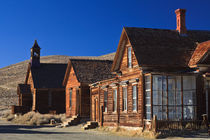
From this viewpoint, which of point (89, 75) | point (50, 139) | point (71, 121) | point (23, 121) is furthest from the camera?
point (23, 121)

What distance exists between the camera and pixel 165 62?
22.9 m

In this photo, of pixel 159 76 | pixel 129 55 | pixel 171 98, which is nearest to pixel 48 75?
pixel 129 55

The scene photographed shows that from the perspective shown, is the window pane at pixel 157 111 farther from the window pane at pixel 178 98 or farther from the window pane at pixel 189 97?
the window pane at pixel 189 97

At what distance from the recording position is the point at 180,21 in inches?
1056

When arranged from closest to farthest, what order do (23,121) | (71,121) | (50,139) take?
(50,139) → (71,121) → (23,121)

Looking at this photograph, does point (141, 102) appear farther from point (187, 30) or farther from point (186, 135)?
point (187, 30)

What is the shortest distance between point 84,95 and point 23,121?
8798 millimetres

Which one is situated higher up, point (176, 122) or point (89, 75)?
point (89, 75)

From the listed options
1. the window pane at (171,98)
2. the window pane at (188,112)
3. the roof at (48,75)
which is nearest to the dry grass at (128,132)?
the window pane at (171,98)

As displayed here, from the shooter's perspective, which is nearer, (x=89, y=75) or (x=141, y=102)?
(x=141, y=102)

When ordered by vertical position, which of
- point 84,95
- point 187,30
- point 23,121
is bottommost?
point 23,121

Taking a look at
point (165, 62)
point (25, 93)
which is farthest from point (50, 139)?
point (25, 93)

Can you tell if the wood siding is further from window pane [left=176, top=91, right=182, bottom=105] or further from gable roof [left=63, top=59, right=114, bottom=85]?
window pane [left=176, top=91, right=182, bottom=105]

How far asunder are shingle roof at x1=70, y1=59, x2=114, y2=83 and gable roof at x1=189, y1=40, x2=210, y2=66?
1317 centimetres
